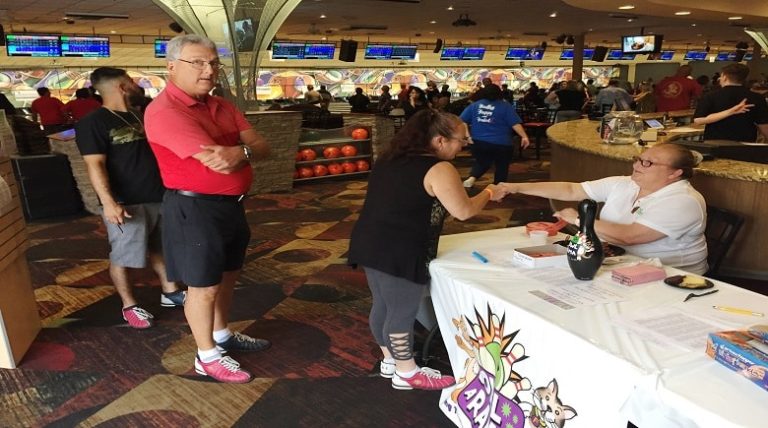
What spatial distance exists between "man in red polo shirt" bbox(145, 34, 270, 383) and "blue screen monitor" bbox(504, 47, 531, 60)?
20.6m

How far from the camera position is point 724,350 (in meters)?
1.48

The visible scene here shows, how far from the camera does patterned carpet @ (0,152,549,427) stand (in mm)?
2531

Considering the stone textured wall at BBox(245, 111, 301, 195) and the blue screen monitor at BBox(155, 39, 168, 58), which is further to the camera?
the blue screen monitor at BBox(155, 39, 168, 58)

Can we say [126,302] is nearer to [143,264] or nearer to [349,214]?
[143,264]

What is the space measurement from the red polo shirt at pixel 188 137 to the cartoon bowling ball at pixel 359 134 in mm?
5492

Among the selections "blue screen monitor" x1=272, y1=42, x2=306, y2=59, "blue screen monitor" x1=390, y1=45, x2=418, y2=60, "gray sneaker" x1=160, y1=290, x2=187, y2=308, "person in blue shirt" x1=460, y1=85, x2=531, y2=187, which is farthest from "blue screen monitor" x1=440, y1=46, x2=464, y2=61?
"gray sneaker" x1=160, y1=290, x2=187, y2=308

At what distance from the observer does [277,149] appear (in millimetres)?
7145

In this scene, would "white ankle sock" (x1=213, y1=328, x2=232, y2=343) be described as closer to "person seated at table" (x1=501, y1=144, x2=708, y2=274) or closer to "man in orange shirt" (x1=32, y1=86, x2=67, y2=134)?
"person seated at table" (x1=501, y1=144, x2=708, y2=274)

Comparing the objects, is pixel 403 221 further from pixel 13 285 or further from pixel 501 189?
pixel 13 285

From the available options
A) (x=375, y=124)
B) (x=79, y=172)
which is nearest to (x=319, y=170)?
(x=375, y=124)

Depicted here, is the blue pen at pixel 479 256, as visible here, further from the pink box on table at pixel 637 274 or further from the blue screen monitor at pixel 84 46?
the blue screen monitor at pixel 84 46

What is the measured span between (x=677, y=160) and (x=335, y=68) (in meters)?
17.5

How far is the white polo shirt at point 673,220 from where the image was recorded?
7.87ft

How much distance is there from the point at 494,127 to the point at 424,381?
387 cm
